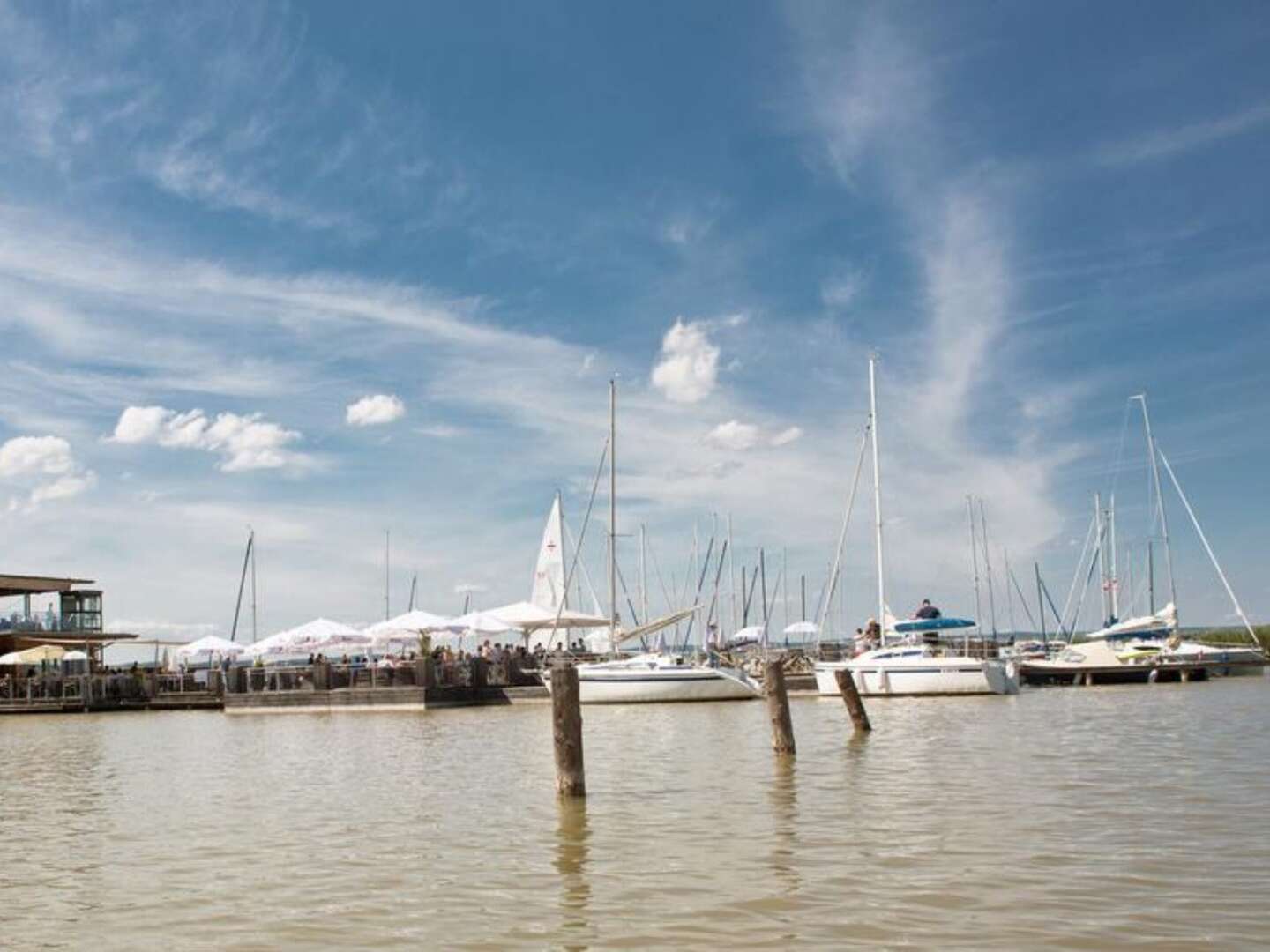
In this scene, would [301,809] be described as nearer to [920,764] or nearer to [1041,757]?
[920,764]

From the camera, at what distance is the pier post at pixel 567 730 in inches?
724

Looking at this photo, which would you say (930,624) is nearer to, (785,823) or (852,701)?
(852,701)

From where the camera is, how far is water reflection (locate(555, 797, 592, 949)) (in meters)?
10.9

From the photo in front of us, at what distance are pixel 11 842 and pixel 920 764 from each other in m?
15.0

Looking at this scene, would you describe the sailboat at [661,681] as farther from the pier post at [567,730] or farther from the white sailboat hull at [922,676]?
the pier post at [567,730]

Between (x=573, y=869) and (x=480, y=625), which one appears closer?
(x=573, y=869)

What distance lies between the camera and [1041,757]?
77.0 feet

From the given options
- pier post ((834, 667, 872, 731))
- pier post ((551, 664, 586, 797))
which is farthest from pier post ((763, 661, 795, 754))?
pier post ((551, 664, 586, 797))

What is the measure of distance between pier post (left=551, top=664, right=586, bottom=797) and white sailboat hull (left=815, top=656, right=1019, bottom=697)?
27.4m

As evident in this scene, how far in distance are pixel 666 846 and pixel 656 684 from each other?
32.2 m

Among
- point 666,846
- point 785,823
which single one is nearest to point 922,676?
point 785,823

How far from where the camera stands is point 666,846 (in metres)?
14.6

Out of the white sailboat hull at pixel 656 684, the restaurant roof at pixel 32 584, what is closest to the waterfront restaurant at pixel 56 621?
the restaurant roof at pixel 32 584

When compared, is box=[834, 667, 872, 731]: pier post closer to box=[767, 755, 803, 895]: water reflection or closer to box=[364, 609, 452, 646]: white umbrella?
box=[767, 755, 803, 895]: water reflection
